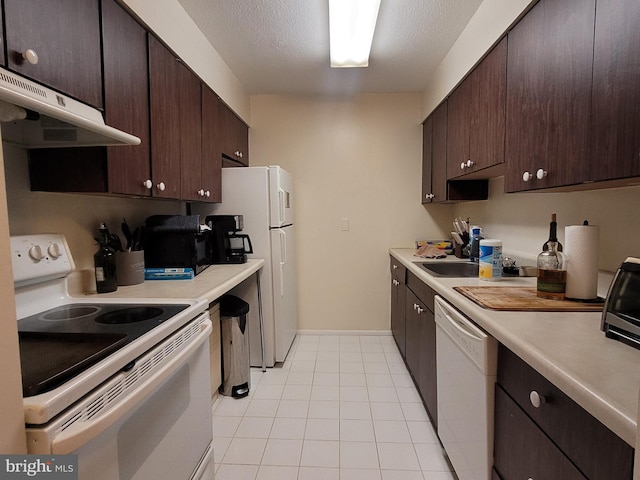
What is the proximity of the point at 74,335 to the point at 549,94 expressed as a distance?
1801mm

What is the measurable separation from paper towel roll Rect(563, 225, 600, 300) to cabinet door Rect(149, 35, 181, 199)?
5.87 ft

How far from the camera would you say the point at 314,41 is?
224 centimetres

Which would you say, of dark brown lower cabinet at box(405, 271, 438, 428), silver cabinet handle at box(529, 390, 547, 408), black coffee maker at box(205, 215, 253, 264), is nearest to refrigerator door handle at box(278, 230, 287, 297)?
black coffee maker at box(205, 215, 253, 264)

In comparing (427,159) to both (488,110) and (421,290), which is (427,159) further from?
(421,290)

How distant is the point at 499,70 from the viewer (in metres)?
1.68

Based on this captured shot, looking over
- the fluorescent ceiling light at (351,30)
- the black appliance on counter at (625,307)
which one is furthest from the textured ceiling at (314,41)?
the black appliance on counter at (625,307)

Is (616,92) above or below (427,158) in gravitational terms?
below

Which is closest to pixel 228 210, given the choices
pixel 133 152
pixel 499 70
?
pixel 133 152

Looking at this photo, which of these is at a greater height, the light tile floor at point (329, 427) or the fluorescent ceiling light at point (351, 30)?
the fluorescent ceiling light at point (351, 30)

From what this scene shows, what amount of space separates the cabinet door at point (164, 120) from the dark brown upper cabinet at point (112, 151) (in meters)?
0.11

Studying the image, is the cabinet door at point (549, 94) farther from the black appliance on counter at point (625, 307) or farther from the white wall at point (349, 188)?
the white wall at point (349, 188)

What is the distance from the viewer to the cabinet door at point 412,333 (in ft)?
7.10

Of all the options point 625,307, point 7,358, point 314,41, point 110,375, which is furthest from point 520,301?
point 314,41

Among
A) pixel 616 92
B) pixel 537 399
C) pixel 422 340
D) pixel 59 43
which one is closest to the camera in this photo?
pixel 537 399
